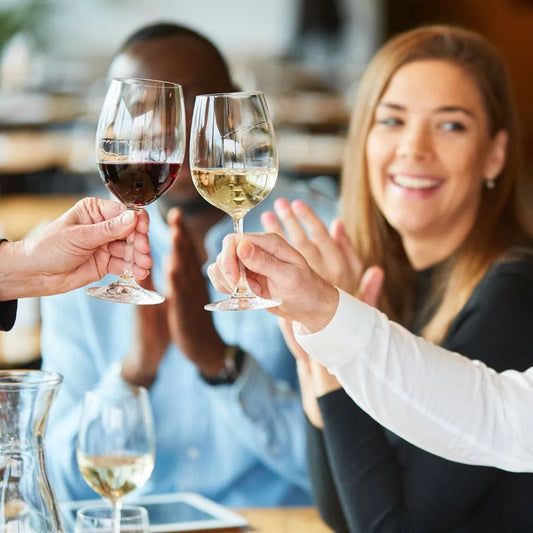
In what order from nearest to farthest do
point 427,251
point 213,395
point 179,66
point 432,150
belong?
point 432,150
point 427,251
point 179,66
point 213,395

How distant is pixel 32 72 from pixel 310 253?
3.84ft

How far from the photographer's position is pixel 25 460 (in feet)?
3.00

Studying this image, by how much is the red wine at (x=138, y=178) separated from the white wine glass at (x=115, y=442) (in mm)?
341

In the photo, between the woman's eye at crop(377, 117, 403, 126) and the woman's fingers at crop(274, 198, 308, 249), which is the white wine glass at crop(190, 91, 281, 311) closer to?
the woman's fingers at crop(274, 198, 308, 249)

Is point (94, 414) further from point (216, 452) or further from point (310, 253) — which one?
point (216, 452)

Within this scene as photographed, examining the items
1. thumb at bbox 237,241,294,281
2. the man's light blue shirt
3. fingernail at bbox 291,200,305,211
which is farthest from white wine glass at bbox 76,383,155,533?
the man's light blue shirt

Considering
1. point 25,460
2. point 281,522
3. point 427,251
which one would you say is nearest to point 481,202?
point 427,251

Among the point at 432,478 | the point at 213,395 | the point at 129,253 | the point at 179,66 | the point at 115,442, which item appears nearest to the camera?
the point at 129,253

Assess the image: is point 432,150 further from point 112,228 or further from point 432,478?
point 112,228

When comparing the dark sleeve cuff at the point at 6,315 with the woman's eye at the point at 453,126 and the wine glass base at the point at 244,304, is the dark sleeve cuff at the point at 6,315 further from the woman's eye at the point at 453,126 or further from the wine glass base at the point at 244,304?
the woman's eye at the point at 453,126

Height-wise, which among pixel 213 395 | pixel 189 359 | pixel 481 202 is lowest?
pixel 213 395

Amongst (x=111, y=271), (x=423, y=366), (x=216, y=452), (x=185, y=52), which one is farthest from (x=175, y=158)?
(x=216, y=452)

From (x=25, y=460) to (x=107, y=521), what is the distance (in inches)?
7.5

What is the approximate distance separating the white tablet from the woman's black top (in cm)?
21
